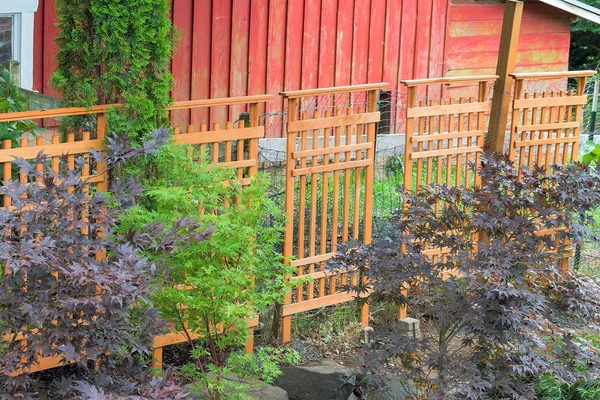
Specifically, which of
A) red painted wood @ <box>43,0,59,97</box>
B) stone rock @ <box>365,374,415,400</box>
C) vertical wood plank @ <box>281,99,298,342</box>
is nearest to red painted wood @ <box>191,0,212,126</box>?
red painted wood @ <box>43,0,59,97</box>

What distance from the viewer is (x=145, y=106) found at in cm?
525

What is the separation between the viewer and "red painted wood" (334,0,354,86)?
470 inches

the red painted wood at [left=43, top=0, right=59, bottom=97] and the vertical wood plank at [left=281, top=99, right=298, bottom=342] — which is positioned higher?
the red painted wood at [left=43, top=0, right=59, bottom=97]

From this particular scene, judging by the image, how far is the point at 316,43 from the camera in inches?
463

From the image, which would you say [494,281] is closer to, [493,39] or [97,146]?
[97,146]

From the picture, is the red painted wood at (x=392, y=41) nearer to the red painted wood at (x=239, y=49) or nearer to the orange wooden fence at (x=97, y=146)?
the red painted wood at (x=239, y=49)

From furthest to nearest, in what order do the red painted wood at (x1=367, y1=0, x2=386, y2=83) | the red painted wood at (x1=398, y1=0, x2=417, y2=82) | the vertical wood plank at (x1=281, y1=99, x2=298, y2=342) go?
the red painted wood at (x1=398, y1=0, x2=417, y2=82)
the red painted wood at (x1=367, y1=0, x2=386, y2=83)
the vertical wood plank at (x1=281, y1=99, x2=298, y2=342)

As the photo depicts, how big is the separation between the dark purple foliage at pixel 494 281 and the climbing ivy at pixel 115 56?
4.95ft

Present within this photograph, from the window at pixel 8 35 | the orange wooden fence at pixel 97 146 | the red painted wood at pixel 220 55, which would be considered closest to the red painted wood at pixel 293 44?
the red painted wood at pixel 220 55

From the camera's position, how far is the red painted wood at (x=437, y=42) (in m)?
12.9

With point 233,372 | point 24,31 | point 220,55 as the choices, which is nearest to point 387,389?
point 233,372

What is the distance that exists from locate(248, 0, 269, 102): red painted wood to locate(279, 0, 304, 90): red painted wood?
0.32 metres

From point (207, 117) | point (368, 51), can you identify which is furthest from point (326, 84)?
point (207, 117)

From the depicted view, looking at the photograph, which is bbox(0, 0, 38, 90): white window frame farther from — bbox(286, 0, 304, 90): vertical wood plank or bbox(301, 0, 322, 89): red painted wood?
bbox(301, 0, 322, 89): red painted wood
